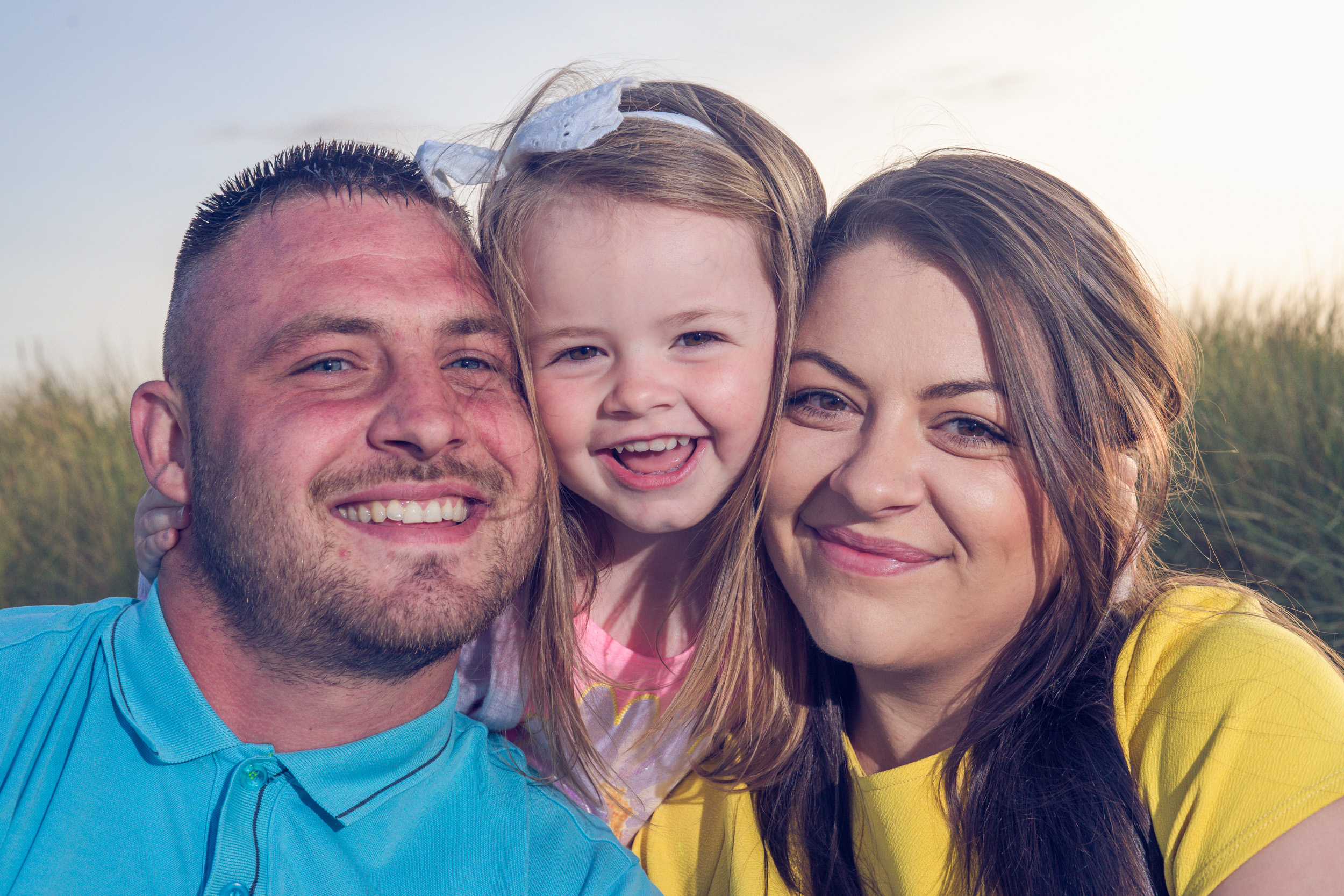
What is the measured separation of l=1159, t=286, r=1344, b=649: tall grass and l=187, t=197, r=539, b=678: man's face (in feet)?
12.0

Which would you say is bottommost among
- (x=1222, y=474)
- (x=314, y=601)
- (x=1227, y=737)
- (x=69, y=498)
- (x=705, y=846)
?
(x=69, y=498)

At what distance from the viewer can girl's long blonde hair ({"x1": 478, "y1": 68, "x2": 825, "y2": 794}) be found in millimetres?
2775

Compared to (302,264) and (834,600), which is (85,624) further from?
(834,600)

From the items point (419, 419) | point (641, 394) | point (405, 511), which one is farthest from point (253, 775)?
point (641, 394)

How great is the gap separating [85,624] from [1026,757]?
8.13 ft

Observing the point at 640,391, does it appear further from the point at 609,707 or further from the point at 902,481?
the point at 609,707

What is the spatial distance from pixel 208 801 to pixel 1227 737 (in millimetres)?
2233

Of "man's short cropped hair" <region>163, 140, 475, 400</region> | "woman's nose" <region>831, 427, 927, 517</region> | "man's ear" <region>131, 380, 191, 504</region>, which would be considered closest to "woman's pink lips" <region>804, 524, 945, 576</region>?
"woman's nose" <region>831, 427, 927, 517</region>

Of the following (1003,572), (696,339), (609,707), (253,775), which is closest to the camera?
(253,775)

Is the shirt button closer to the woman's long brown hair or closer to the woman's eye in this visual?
the woman's long brown hair

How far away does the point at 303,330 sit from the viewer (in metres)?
2.42

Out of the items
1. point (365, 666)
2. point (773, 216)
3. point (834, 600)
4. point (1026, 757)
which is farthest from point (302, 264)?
point (1026, 757)

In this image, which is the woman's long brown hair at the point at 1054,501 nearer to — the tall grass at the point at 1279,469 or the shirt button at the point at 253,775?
the shirt button at the point at 253,775

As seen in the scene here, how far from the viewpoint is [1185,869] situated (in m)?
2.02
